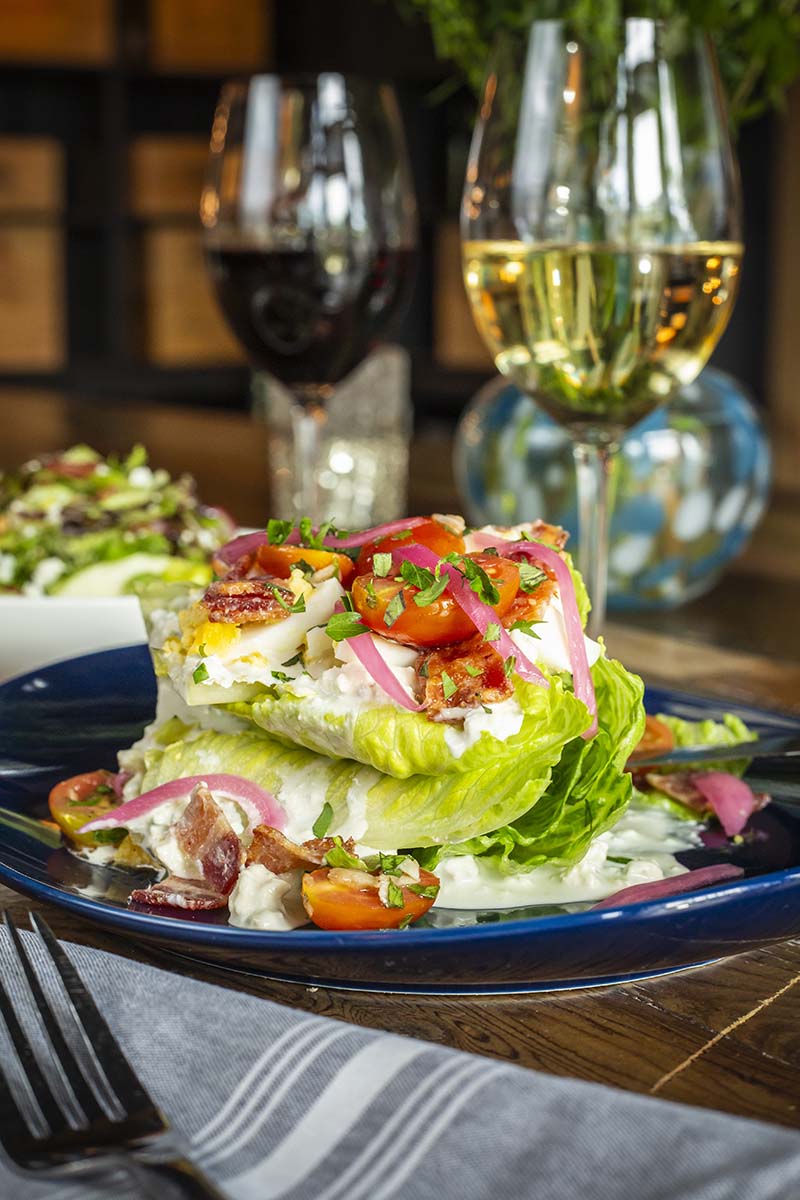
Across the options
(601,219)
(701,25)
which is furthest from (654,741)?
(701,25)

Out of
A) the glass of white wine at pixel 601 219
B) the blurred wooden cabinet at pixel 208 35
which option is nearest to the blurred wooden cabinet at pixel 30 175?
the blurred wooden cabinet at pixel 208 35

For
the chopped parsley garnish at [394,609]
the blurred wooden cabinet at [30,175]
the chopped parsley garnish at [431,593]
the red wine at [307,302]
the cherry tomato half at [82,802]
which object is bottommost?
the cherry tomato half at [82,802]

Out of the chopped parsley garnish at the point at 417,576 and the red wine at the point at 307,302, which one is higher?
the red wine at the point at 307,302

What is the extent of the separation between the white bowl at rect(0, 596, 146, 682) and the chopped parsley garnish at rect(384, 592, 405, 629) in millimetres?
390

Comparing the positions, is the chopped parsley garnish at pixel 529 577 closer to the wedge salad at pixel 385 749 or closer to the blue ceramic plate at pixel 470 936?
the wedge salad at pixel 385 749

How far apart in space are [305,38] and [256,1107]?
268 inches

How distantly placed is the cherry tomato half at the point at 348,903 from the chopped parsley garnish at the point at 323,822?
0.04 meters

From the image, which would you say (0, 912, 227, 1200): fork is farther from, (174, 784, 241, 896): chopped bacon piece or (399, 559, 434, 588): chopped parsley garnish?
(399, 559, 434, 588): chopped parsley garnish

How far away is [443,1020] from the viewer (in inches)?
23.9

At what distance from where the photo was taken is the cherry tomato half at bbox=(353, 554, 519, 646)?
67cm

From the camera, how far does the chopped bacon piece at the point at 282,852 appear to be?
65cm

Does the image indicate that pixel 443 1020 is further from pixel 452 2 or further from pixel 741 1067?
pixel 452 2

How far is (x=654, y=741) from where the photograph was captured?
0.87 meters

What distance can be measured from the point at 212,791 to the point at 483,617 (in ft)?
0.47
